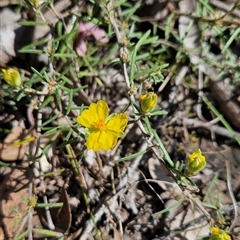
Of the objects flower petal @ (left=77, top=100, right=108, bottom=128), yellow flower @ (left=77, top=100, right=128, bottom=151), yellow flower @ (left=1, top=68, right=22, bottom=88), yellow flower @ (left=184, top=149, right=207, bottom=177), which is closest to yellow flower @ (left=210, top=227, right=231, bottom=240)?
yellow flower @ (left=184, top=149, right=207, bottom=177)

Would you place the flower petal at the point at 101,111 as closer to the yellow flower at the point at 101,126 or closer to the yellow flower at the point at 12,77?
the yellow flower at the point at 101,126

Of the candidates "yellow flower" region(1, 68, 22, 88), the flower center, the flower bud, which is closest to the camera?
the flower bud

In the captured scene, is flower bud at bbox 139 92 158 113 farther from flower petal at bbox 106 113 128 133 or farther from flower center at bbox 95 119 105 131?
flower center at bbox 95 119 105 131

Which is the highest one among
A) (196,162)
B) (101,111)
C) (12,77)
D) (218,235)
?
(12,77)

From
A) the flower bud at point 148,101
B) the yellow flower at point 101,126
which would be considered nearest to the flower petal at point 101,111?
the yellow flower at point 101,126

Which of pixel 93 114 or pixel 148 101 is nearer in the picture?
pixel 148 101

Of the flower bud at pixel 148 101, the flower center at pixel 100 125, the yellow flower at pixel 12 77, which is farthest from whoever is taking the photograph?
the yellow flower at pixel 12 77

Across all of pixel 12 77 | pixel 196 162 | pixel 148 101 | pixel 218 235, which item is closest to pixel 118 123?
pixel 148 101

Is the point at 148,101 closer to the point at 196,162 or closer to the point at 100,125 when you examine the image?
the point at 100,125
